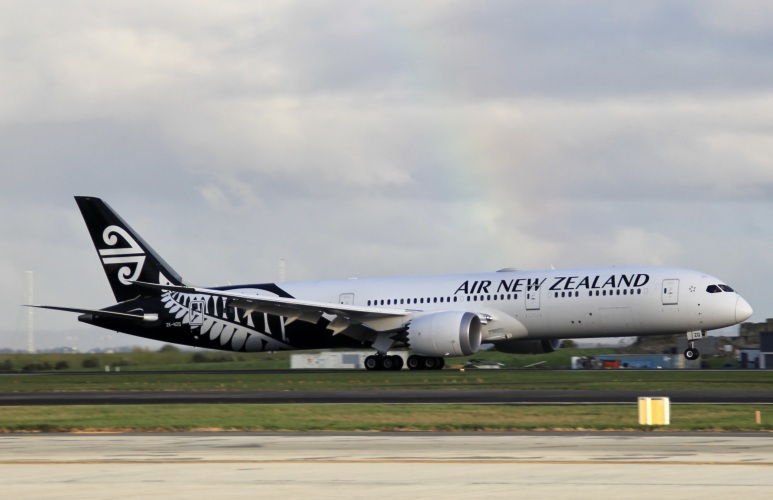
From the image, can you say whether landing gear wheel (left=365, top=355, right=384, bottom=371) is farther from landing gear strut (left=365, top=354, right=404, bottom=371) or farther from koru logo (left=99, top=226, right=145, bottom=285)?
koru logo (left=99, top=226, right=145, bottom=285)

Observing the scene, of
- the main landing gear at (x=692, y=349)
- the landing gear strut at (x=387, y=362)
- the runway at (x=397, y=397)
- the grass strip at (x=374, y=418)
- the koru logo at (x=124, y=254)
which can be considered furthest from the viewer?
the koru logo at (x=124, y=254)

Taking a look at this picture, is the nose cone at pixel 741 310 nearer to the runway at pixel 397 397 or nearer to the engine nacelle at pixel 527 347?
the engine nacelle at pixel 527 347

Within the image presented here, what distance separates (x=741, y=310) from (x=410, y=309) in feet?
49.2

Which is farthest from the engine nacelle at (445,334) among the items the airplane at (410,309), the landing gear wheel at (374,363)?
the landing gear wheel at (374,363)

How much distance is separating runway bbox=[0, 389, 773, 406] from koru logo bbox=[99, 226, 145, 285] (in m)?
22.6

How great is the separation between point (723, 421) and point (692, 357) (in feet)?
93.6

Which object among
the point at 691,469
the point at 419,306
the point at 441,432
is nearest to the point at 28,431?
the point at 441,432

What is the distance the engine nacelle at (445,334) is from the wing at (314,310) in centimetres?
172

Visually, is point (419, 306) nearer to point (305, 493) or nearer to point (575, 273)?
point (575, 273)

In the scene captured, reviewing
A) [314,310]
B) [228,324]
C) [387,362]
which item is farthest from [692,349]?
[228,324]

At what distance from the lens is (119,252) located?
64.9 m

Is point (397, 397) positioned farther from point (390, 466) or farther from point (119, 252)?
point (119, 252)

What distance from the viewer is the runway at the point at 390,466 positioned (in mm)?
15352

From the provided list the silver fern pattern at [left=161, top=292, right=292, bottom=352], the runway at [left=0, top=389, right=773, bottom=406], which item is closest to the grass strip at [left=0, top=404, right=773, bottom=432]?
the runway at [left=0, top=389, right=773, bottom=406]
